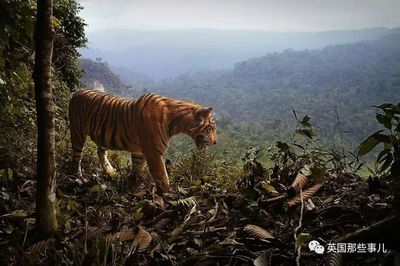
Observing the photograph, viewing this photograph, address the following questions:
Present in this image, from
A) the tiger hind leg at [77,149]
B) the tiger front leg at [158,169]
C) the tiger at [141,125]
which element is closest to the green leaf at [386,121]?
the tiger at [141,125]

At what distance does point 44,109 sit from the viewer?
208 centimetres

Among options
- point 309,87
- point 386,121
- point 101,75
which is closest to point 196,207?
point 386,121

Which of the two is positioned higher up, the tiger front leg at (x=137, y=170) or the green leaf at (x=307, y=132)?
the green leaf at (x=307, y=132)

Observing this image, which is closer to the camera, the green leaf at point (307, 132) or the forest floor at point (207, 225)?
the forest floor at point (207, 225)

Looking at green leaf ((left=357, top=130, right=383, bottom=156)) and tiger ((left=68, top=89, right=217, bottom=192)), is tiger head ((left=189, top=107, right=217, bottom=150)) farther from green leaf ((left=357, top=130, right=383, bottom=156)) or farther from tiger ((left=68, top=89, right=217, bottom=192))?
green leaf ((left=357, top=130, right=383, bottom=156))

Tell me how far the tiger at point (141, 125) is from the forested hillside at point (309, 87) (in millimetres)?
3725

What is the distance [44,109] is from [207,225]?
104 centimetres

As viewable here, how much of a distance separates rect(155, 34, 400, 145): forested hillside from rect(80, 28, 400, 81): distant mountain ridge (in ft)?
61.4

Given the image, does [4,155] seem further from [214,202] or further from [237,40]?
[237,40]

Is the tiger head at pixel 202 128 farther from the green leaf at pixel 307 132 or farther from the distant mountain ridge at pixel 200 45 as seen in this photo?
the distant mountain ridge at pixel 200 45

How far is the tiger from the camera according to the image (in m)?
4.65

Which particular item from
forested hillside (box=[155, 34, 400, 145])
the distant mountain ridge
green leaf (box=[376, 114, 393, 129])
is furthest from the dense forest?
the distant mountain ridge

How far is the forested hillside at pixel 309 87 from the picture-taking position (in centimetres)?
1664

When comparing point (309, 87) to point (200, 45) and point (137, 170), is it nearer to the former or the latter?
point (137, 170)
